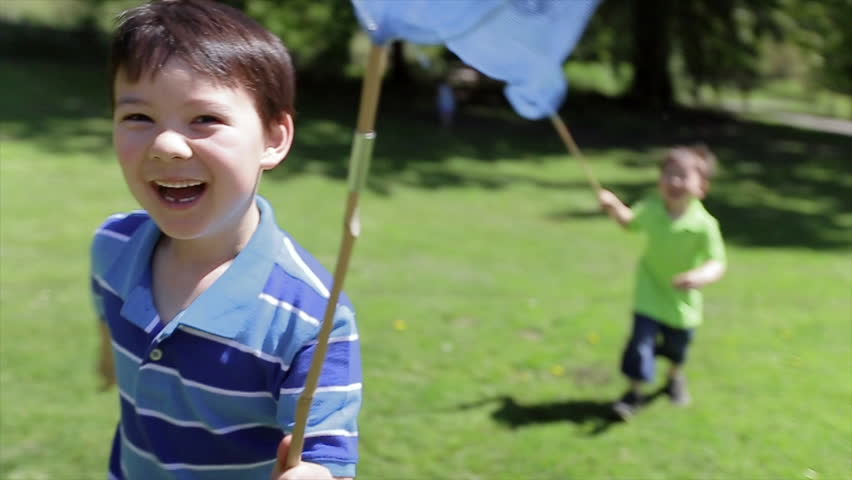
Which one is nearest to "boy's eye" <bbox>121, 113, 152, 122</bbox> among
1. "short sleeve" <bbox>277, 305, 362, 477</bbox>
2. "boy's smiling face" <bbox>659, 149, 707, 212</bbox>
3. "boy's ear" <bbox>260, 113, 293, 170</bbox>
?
"boy's ear" <bbox>260, 113, 293, 170</bbox>

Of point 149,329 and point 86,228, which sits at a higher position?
point 149,329

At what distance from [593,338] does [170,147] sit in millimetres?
4767

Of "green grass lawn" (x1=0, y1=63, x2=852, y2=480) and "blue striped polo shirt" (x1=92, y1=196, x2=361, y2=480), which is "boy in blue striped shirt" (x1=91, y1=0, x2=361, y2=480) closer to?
"blue striped polo shirt" (x1=92, y1=196, x2=361, y2=480)

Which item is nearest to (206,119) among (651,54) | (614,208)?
(614,208)

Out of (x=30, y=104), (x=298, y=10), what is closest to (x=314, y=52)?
(x=298, y=10)

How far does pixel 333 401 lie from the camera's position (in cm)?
173

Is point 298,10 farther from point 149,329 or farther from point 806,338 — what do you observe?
point 149,329

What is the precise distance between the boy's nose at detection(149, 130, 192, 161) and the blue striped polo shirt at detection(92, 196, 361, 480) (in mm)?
287

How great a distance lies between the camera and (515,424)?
4.80 m

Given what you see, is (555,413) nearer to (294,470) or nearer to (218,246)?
(218,246)

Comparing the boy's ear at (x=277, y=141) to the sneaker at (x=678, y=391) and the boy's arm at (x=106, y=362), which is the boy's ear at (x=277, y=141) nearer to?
the boy's arm at (x=106, y=362)

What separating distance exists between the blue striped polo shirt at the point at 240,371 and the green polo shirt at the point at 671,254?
10.7ft

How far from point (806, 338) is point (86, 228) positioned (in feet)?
19.1

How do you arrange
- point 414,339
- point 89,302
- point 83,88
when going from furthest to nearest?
point 83,88, point 89,302, point 414,339
